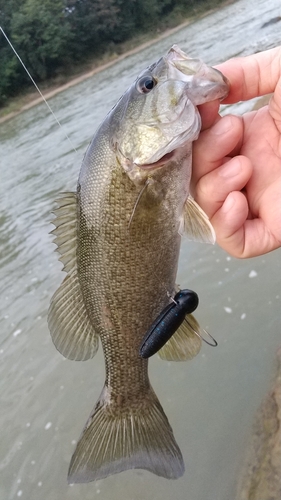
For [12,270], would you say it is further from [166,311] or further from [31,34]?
[31,34]

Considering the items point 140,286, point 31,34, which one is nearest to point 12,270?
point 140,286

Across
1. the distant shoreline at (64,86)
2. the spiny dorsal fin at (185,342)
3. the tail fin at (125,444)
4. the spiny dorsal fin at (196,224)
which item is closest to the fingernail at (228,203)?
the spiny dorsal fin at (196,224)

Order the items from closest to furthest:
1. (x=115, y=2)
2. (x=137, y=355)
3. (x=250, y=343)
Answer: (x=137, y=355)
(x=250, y=343)
(x=115, y=2)

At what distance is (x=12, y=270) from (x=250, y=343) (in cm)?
359

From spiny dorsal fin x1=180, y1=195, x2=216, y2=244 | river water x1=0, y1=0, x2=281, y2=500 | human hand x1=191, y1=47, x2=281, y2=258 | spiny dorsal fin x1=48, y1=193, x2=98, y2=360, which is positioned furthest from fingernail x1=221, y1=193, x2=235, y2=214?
river water x1=0, y1=0, x2=281, y2=500

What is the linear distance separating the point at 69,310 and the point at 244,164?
2.86ft

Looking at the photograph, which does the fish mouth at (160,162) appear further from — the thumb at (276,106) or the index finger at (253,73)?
the thumb at (276,106)

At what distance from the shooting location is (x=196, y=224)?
1.59m

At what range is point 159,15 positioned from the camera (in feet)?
143

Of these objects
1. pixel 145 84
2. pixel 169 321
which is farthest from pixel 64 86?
pixel 169 321

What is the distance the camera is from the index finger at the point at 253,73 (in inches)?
67.2

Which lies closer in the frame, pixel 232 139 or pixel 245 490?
pixel 232 139

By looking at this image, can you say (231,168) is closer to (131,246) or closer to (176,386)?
(131,246)

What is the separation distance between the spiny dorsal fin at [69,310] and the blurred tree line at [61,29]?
1374 inches
